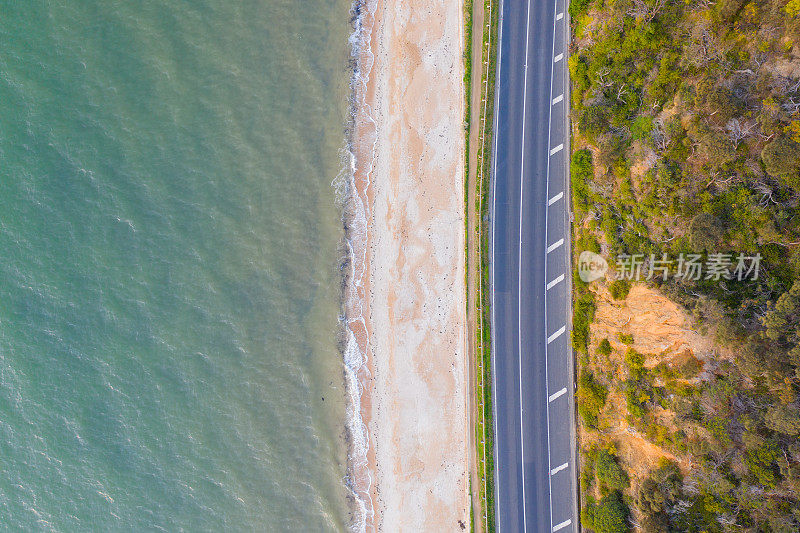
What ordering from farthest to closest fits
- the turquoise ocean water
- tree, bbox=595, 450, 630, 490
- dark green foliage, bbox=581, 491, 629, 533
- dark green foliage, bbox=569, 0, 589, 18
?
1. the turquoise ocean water
2. dark green foliage, bbox=569, 0, 589, 18
3. tree, bbox=595, 450, 630, 490
4. dark green foliage, bbox=581, 491, 629, 533

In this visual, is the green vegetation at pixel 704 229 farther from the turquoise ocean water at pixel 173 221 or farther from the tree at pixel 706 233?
the turquoise ocean water at pixel 173 221

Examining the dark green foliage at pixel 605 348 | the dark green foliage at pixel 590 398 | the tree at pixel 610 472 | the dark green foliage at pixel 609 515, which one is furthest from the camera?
the dark green foliage at pixel 590 398

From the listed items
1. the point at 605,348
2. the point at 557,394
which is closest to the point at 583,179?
the point at 605,348

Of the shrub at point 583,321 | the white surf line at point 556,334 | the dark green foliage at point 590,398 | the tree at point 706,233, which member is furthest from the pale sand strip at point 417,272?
the tree at point 706,233

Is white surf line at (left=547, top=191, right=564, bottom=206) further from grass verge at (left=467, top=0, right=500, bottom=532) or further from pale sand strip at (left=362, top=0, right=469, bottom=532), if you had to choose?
pale sand strip at (left=362, top=0, right=469, bottom=532)

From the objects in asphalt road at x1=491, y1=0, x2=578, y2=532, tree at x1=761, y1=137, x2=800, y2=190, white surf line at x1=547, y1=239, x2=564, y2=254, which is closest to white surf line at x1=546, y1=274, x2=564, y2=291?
asphalt road at x1=491, y1=0, x2=578, y2=532

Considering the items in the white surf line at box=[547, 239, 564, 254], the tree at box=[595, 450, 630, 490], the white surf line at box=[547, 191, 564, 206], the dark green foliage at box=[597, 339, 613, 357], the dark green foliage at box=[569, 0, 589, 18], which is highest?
the dark green foliage at box=[569, 0, 589, 18]
